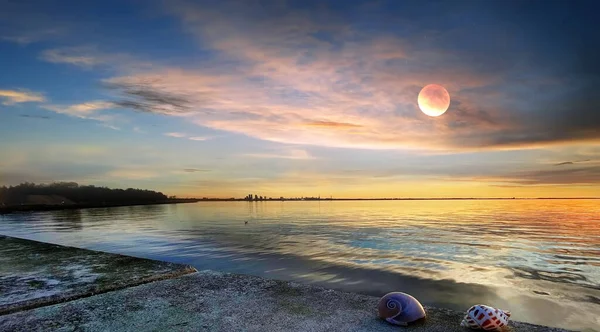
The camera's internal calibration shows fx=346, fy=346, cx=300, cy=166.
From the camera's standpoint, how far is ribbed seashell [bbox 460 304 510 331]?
157 inches

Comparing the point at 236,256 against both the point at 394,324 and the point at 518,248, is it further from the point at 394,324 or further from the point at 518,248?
the point at 518,248

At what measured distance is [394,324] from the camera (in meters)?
4.27

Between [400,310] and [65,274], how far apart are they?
6.43 metres

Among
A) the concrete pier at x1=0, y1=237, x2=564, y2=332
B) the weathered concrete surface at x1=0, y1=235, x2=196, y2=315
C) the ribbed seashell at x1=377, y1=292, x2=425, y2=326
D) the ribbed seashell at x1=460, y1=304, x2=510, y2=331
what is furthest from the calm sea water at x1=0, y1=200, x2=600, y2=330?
the weathered concrete surface at x1=0, y1=235, x2=196, y2=315

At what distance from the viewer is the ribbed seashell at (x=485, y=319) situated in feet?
13.1

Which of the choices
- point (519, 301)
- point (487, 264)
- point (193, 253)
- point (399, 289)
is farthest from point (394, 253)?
point (193, 253)

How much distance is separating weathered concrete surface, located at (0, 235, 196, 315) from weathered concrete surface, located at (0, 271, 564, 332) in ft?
1.29

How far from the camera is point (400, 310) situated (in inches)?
168

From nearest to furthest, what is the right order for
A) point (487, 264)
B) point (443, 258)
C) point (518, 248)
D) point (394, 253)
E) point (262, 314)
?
point (262, 314)
point (487, 264)
point (443, 258)
point (394, 253)
point (518, 248)

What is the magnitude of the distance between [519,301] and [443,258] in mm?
6164

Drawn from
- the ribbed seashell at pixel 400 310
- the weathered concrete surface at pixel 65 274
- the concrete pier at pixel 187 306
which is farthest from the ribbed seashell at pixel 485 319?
the weathered concrete surface at pixel 65 274

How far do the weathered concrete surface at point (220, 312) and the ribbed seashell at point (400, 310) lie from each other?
0.31 feet

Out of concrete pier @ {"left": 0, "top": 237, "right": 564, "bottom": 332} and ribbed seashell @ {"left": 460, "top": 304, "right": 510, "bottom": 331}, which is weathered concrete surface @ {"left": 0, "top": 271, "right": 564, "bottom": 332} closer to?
concrete pier @ {"left": 0, "top": 237, "right": 564, "bottom": 332}

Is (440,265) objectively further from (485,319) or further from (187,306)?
(187,306)
